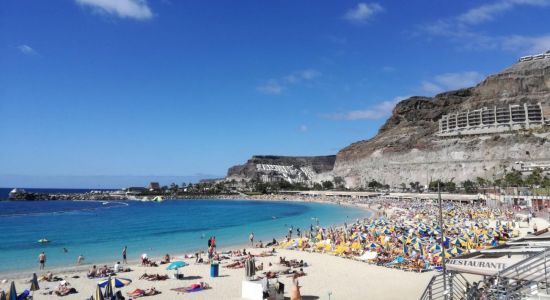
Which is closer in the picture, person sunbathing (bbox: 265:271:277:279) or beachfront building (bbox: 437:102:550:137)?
person sunbathing (bbox: 265:271:277:279)

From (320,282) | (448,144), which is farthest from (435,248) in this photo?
(448,144)

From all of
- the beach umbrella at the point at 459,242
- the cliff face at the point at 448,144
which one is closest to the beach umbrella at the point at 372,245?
the beach umbrella at the point at 459,242

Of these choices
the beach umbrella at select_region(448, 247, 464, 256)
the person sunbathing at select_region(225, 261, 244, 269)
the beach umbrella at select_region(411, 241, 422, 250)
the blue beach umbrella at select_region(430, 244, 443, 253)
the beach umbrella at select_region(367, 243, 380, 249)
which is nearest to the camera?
the beach umbrella at select_region(448, 247, 464, 256)

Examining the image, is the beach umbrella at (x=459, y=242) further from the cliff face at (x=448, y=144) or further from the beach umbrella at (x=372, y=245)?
the cliff face at (x=448, y=144)

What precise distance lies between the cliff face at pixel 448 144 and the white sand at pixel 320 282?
76.5 m

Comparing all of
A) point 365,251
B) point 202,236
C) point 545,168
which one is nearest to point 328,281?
point 365,251

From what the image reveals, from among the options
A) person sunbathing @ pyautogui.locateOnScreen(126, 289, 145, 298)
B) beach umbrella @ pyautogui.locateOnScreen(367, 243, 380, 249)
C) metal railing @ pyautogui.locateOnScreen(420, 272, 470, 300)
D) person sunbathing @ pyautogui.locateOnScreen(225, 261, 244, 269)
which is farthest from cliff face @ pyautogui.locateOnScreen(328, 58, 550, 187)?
person sunbathing @ pyautogui.locateOnScreen(126, 289, 145, 298)

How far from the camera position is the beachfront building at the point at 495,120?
10743cm

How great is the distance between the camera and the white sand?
51.6ft

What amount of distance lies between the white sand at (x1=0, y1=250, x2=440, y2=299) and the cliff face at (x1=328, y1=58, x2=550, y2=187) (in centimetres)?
7645

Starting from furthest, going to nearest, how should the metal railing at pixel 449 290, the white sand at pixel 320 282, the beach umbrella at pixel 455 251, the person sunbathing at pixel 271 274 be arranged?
the beach umbrella at pixel 455 251 → the person sunbathing at pixel 271 274 → the white sand at pixel 320 282 → the metal railing at pixel 449 290

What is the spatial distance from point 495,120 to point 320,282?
115 meters

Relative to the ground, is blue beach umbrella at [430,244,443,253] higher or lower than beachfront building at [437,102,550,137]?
lower

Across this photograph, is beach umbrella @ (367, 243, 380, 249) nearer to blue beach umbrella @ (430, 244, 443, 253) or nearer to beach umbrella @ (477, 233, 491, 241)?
blue beach umbrella @ (430, 244, 443, 253)
